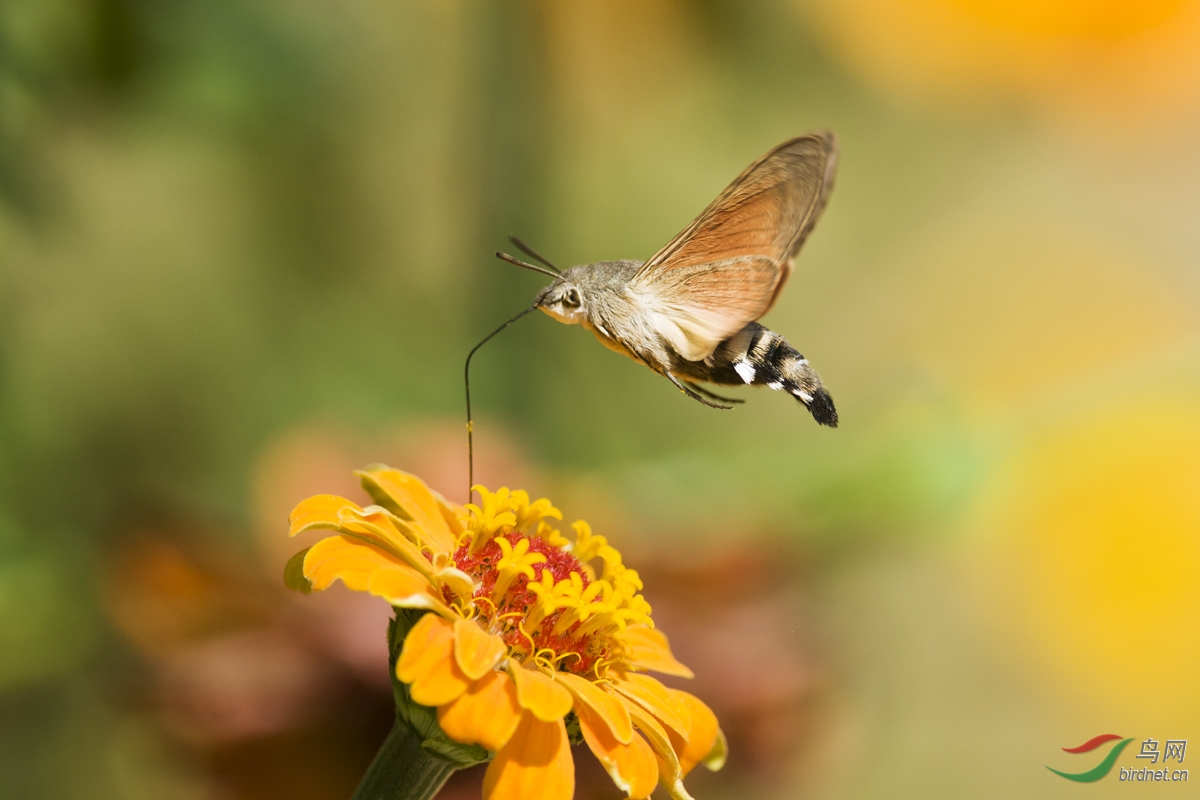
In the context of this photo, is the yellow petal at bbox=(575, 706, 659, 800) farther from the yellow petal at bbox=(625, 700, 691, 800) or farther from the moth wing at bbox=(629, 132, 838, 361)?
the moth wing at bbox=(629, 132, 838, 361)

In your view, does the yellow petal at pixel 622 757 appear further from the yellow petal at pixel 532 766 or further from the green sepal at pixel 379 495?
the green sepal at pixel 379 495

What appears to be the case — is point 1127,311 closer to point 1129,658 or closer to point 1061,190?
point 1061,190

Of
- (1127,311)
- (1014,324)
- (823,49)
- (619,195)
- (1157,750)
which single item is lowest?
(1157,750)

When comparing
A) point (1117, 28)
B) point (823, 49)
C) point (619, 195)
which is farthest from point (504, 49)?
point (1117, 28)

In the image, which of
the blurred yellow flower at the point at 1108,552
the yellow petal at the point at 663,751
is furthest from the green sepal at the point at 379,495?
the blurred yellow flower at the point at 1108,552

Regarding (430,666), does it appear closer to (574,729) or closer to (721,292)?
(574,729)

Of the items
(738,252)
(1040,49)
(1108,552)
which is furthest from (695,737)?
(1040,49)
